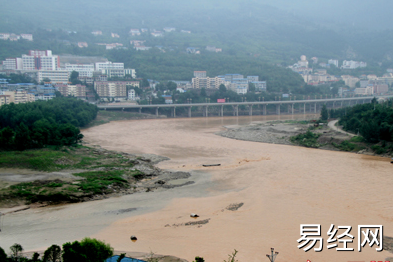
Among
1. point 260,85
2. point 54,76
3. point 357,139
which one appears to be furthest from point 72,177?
point 260,85

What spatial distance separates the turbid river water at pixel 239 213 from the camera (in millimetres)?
9773

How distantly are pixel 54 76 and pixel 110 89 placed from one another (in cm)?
1277

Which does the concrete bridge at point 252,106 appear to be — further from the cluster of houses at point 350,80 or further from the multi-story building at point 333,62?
the multi-story building at point 333,62

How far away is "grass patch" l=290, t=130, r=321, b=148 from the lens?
2564 centimetres

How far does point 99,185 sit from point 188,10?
572 ft

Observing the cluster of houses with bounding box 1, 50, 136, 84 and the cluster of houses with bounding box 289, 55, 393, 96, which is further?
the cluster of houses with bounding box 289, 55, 393, 96

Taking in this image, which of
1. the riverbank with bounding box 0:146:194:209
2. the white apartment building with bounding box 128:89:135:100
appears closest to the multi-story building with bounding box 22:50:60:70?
the white apartment building with bounding box 128:89:135:100

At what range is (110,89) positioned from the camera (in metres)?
62.4

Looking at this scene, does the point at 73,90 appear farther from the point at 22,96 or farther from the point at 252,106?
the point at 252,106

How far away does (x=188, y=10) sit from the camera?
180m

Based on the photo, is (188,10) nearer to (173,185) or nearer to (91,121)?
(91,121)

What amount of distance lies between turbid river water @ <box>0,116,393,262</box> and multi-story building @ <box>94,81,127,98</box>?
4454 centimetres

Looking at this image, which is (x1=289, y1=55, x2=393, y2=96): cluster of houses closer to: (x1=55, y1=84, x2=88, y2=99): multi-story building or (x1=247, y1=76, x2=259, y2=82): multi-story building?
(x1=247, y1=76, x2=259, y2=82): multi-story building

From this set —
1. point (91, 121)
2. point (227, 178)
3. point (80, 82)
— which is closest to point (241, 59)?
point (80, 82)
